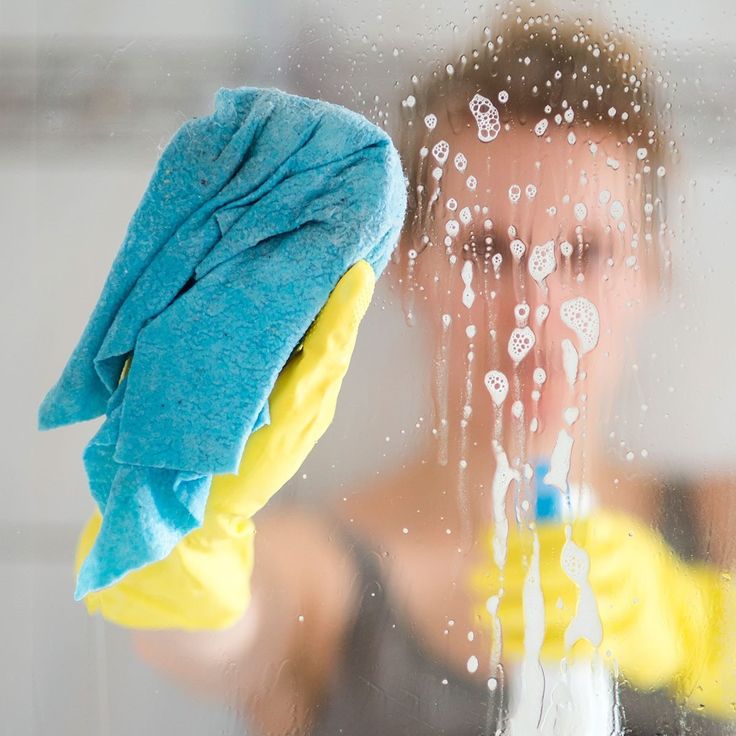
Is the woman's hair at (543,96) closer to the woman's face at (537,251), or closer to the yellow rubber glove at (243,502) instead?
the woman's face at (537,251)

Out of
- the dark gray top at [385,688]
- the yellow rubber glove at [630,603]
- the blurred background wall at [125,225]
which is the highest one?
the blurred background wall at [125,225]

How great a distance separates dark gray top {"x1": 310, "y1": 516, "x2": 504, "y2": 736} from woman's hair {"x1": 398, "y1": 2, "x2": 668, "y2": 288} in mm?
398

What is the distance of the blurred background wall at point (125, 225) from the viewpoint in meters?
0.91

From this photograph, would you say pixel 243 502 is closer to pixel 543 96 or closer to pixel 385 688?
pixel 385 688

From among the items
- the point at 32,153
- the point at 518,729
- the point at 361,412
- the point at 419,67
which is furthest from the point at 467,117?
the point at 518,729

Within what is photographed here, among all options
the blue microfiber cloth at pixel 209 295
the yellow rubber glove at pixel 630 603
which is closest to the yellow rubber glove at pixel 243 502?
the blue microfiber cloth at pixel 209 295

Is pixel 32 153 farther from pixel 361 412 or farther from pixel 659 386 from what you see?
pixel 659 386

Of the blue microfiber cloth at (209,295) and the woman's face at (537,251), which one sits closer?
the blue microfiber cloth at (209,295)

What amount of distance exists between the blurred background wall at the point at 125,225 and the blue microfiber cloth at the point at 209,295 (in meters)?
0.17

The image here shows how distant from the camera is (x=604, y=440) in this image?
902 millimetres

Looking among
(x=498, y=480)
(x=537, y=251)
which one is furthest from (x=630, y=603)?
(x=537, y=251)

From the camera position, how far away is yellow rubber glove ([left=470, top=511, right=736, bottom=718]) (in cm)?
90

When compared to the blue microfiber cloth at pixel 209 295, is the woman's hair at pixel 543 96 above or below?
above

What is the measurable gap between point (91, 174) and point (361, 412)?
1.33ft
